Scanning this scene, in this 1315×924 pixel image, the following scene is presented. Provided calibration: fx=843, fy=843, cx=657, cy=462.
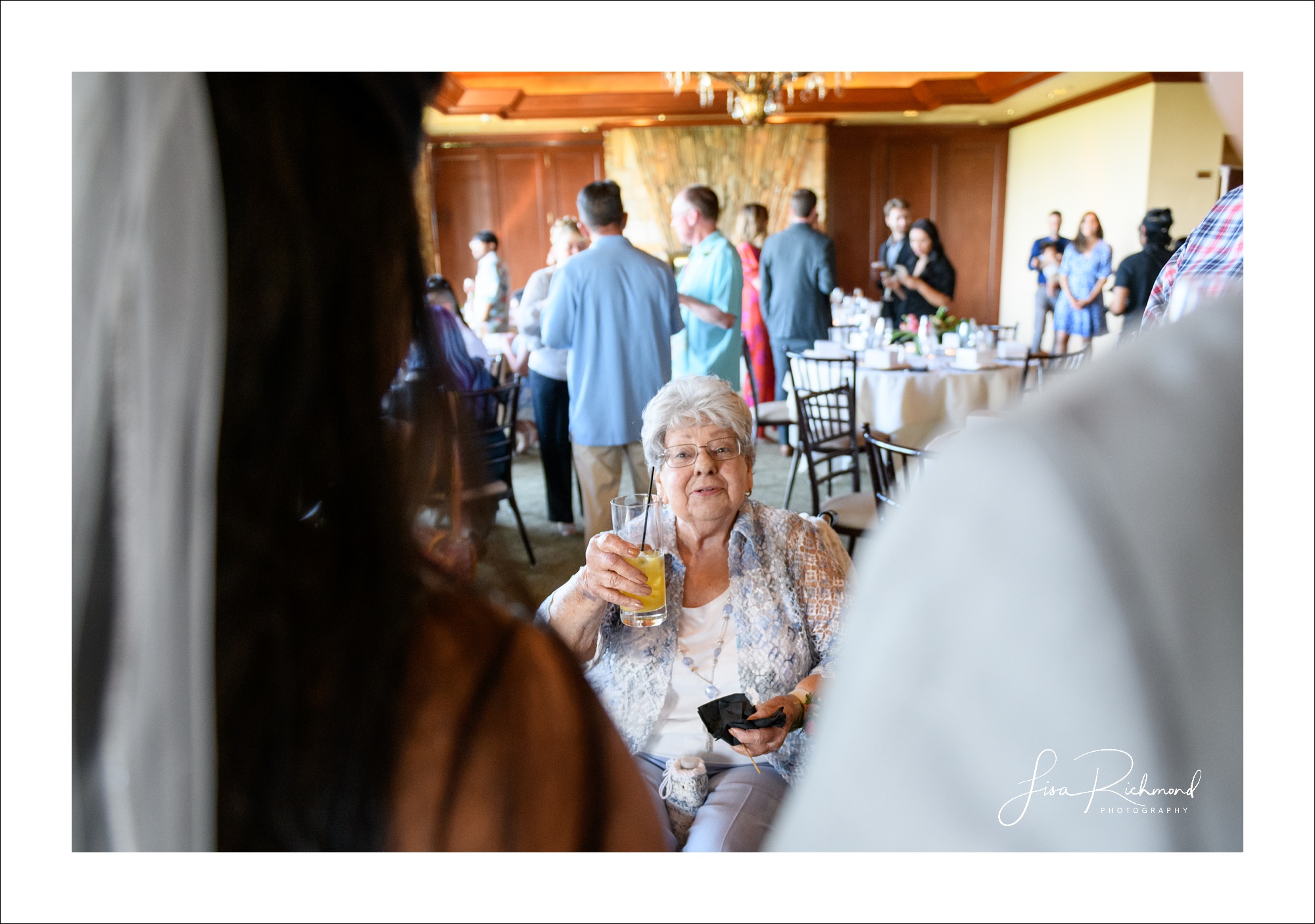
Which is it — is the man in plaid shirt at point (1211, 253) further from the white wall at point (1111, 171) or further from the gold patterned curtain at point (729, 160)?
the gold patterned curtain at point (729, 160)

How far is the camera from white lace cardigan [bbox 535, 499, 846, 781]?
156 centimetres

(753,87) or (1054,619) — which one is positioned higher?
(753,87)

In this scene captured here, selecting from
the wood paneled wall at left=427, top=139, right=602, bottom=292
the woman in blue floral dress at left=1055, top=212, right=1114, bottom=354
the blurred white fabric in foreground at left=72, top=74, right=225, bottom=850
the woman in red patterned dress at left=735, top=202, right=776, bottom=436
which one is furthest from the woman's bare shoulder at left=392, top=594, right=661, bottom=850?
the wood paneled wall at left=427, top=139, right=602, bottom=292

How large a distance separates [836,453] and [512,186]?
726cm

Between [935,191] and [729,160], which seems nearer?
[729,160]

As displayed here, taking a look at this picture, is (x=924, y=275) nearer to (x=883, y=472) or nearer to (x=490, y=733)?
(x=883, y=472)

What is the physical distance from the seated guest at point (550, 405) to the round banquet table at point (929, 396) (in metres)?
1.50

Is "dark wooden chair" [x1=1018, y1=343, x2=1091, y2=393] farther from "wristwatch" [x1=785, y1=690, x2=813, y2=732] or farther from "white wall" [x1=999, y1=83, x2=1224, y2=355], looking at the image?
"wristwatch" [x1=785, y1=690, x2=813, y2=732]

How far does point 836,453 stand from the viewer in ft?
12.3

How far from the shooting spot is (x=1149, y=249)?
436 cm

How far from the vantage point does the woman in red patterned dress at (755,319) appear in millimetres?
5785

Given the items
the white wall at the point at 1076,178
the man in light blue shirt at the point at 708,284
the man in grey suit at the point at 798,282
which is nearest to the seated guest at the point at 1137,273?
Result: the white wall at the point at 1076,178

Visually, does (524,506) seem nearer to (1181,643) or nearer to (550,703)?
(550,703)

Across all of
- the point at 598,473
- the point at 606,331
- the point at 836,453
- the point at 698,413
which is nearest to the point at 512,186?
the point at 836,453
